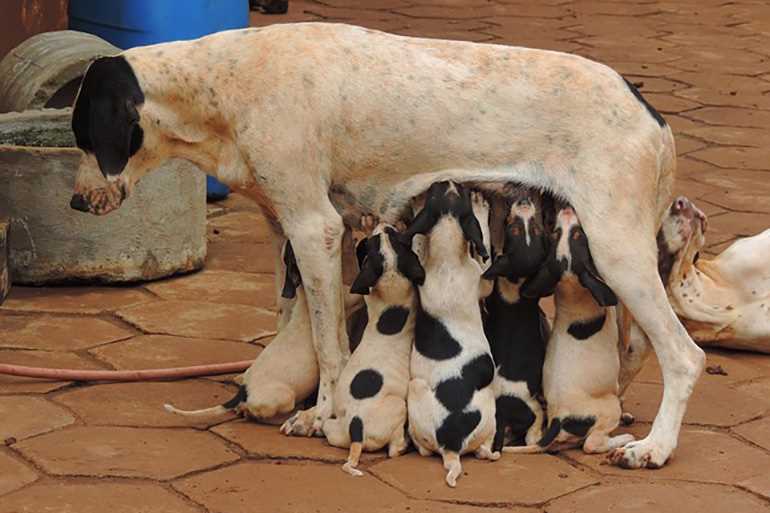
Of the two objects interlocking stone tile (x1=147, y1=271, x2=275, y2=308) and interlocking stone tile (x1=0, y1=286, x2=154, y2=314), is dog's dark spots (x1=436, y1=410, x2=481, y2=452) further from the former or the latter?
interlocking stone tile (x1=0, y1=286, x2=154, y2=314)

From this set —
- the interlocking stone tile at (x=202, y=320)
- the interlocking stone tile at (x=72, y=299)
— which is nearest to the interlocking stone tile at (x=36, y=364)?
the interlocking stone tile at (x=202, y=320)

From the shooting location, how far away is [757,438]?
16.5 feet

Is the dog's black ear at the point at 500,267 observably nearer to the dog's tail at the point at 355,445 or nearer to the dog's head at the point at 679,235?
the dog's tail at the point at 355,445

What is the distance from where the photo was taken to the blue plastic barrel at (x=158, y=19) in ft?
23.8

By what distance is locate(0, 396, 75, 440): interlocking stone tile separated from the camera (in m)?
4.93

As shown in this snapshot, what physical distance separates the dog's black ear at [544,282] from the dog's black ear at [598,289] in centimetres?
8

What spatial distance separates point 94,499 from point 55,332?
160 centimetres

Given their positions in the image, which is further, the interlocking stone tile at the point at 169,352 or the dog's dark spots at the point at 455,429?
the interlocking stone tile at the point at 169,352

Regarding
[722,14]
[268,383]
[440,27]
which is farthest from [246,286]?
[722,14]

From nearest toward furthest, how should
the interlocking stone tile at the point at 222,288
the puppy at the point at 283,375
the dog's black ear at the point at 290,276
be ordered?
the puppy at the point at 283,375 → the dog's black ear at the point at 290,276 → the interlocking stone tile at the point at 222,288

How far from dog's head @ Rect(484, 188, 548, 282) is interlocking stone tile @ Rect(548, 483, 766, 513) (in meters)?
0.67

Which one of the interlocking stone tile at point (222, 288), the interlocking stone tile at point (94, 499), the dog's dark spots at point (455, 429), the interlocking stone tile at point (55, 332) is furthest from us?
the interlocking stone tile at point (222, 288)

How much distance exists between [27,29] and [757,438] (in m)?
4.47

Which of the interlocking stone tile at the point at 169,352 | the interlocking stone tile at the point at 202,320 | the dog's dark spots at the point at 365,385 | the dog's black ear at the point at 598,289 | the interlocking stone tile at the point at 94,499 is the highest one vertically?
the dog's black ear at the point at 598,289
